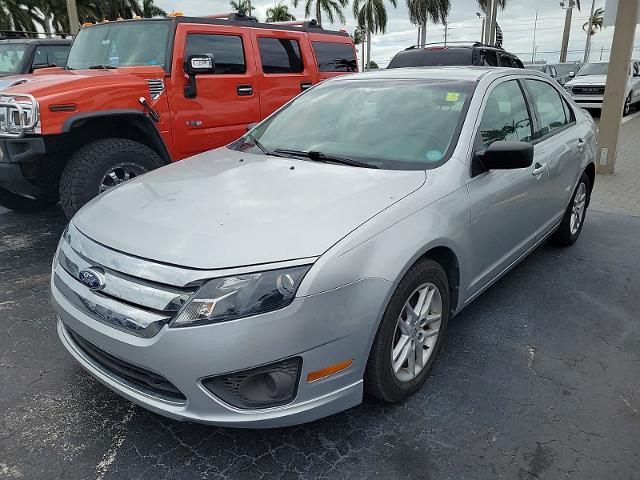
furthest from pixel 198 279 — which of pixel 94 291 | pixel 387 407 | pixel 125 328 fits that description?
pixel 387 407

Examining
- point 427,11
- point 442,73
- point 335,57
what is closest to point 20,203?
point 335,57

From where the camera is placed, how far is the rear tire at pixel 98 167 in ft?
14.8

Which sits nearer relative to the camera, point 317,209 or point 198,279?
point 198,279

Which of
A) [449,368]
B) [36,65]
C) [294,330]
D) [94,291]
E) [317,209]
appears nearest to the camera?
[294,330]

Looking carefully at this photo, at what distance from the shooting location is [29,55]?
27.7 feet

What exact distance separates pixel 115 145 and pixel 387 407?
3.52 meters

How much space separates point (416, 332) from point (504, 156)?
107cm

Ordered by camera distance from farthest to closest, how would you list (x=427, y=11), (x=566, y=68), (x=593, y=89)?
(x=427, y=11) → (x=566, y=68) → (x=593, y=89)

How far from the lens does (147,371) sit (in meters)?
2.05

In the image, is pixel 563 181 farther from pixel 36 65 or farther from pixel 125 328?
pixel 36 65

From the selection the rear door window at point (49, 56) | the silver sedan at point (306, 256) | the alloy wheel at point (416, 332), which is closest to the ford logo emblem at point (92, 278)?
the silver sedan at point (306, 256)

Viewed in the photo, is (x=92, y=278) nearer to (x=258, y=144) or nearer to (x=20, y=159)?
(x=258, y=144)

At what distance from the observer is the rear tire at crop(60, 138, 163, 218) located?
177 inches

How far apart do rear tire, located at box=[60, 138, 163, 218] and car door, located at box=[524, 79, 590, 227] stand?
3402 millimetres
